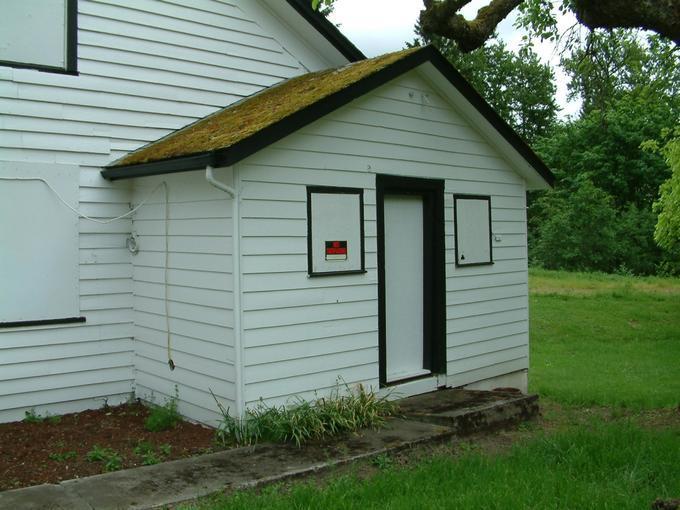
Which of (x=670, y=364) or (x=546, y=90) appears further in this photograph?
(x=546, y=90)

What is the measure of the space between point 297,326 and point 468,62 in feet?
142

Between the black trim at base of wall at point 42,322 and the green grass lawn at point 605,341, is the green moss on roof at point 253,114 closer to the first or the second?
the black trim at base of wall at point 42,322

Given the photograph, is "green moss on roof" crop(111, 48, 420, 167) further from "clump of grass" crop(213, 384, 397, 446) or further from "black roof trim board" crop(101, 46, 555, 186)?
"clump of grass" crop(213, 384, 397, 446)

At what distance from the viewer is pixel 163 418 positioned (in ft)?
23.9

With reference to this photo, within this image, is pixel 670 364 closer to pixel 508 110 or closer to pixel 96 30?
pixel 96 30

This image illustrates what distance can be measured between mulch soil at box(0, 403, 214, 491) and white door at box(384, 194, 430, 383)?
245 cm

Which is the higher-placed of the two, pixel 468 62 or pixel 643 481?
pixel 468 62

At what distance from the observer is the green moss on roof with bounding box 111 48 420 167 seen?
271 inches

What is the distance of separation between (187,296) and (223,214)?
1076 mm

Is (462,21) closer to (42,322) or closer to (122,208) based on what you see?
(122,208)

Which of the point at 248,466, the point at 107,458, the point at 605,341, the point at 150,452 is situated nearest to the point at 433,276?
the point at 248,466

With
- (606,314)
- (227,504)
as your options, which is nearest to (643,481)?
(227,504)

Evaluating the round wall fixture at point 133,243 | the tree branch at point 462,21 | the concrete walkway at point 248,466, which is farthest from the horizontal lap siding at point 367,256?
the round wall fixture at point 133,243

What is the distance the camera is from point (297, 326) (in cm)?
712
